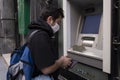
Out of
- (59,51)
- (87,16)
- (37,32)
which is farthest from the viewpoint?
(59,51)

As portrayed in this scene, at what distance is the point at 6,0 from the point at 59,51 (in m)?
5.73

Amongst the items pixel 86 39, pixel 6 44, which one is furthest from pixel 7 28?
pixel 86 39

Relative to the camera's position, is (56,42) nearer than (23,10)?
Yes

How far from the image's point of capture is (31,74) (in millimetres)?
2318

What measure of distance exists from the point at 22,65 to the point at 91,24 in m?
1.44

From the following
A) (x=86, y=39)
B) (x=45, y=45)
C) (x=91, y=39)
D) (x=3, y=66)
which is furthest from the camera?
(x=3, y=66)

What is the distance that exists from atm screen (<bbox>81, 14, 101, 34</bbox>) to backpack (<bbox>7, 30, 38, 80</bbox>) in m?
1.24

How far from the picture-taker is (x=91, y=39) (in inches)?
133

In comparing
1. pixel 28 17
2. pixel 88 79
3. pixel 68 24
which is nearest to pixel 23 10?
pixel 28 17

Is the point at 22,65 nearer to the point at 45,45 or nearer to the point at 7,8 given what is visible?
the point at 45,45

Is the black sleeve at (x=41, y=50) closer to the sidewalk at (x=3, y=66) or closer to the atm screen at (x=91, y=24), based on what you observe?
the atm screen at (x=91, y=24)

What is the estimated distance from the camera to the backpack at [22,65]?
7.54 feet

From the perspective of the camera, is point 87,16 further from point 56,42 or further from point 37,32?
point 37,32

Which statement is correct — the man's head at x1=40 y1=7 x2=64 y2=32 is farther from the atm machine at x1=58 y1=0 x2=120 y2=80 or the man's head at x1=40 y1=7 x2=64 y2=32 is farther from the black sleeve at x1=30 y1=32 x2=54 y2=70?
the atm machine at x1=58 y1=0 x2=120 y2=80
